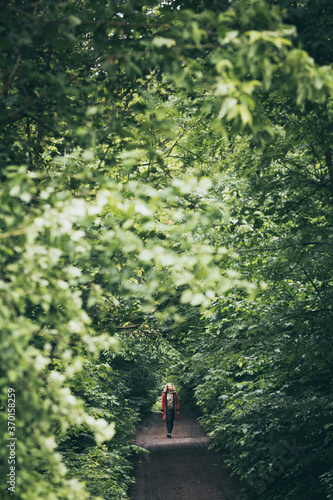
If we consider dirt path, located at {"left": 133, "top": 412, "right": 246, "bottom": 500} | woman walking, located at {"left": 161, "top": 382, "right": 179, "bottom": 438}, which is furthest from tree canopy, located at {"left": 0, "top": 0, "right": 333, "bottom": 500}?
woman walking, located at {"left": 161, "top": 382, "right": 179, "bottom": 438}

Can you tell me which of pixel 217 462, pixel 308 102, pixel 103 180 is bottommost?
pixel 217 462

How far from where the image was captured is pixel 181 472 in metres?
→ 9.70

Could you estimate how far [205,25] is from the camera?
3551mm

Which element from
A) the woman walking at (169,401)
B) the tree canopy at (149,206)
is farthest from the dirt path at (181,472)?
the woman walking at (169,401)

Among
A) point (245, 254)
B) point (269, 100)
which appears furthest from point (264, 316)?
point (269, 100)

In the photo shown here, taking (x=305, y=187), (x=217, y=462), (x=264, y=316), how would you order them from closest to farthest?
(x=305, y=187)
(x=264, y=316)
(x=217, y=462)

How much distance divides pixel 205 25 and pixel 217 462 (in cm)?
1015

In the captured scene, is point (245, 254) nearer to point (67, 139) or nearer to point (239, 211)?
point (239, 211)

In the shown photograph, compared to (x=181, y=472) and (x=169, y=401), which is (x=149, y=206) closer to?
(x=181, y=472)

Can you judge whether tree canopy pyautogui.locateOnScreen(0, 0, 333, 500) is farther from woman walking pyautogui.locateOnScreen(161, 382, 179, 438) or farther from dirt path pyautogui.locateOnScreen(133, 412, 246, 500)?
woman walking pyautogui.locateOnScreen(161, 382, 179, 438)

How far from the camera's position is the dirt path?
8.10 m

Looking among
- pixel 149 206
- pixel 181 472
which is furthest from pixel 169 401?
pixel 149 206

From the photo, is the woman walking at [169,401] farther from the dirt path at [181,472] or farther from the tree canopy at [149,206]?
the tree canopy at [149,206]

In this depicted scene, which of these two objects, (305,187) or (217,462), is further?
(217,462)
